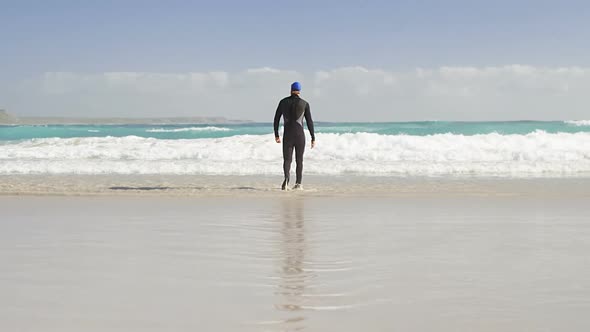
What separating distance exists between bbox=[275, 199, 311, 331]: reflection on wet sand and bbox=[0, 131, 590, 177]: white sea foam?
268 inches

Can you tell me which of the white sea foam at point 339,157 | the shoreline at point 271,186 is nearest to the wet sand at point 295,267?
the shoreline at point 271,186

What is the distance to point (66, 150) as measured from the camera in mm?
21469

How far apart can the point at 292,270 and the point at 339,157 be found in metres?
15.3

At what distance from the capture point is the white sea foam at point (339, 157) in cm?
1403

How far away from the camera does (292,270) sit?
4457 millimetres

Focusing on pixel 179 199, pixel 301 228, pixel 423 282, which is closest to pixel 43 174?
pixel 179 199

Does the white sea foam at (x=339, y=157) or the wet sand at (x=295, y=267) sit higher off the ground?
the white sea foam at (x=339, y=157)

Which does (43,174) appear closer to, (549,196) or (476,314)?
(549,196)

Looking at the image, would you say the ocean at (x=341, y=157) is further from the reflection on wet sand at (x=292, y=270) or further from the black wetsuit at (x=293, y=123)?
the reflection on wet sand at (x=292, y=270)

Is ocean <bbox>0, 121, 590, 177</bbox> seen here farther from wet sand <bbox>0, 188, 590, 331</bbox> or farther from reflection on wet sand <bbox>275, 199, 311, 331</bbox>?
reflection on wet sand <bbox>275, 199, 311, 331</bbox>

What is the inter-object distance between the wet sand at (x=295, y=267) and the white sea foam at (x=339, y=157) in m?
5.81

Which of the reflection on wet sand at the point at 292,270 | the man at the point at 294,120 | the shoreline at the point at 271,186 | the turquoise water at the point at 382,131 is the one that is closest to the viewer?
the reflection on wet sand at the point at 292,270

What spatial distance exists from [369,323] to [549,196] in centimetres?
679

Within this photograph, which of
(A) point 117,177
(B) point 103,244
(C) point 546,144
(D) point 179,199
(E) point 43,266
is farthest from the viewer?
(C) point 546,144
